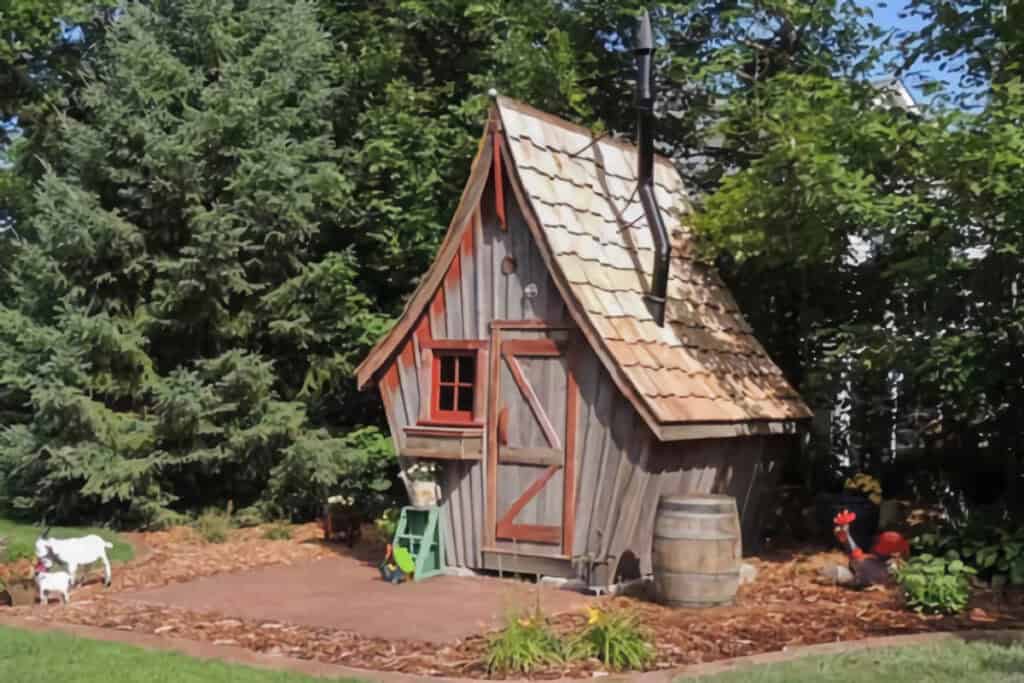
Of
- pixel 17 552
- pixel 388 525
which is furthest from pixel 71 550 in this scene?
pixel 388 525

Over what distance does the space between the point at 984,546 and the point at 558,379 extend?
400cm

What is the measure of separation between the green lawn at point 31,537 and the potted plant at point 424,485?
10.9ft

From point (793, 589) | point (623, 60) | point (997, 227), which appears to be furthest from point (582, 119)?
point (793, 589)

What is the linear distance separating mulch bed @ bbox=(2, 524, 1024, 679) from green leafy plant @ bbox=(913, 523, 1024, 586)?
0.28 metres

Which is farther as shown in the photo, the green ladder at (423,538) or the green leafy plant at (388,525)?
the green leafy plant at (388,525)

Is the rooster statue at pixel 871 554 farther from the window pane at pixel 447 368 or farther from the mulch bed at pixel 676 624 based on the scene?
the window pane at pixel 447 368

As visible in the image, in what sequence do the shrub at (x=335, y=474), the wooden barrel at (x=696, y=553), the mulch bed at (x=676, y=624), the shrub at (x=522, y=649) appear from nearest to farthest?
the shrub at (x=522, y=649) < the mulch bed at (x=676, y=624) < the wooden barrel at (x=696, y=553) < the shrub at (x=335, y=474)

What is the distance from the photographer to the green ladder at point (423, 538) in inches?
431

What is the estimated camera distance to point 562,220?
35.7ft

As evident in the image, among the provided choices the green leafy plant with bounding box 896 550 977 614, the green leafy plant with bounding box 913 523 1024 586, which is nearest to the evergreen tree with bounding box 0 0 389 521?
the green leafy plant with bounding box 913 523 1024 586

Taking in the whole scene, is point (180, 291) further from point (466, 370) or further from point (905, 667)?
point (905, 667)

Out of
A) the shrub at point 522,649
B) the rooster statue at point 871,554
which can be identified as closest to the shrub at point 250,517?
the rooster statue at point 871,554

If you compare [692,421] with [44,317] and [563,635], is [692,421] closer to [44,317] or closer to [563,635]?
[563,635]

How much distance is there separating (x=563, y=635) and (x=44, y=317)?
9.62 metres
